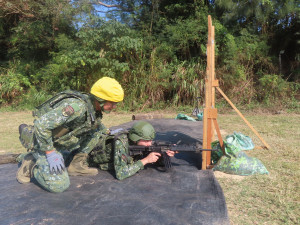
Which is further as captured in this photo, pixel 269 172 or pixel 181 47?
pixel 181 47

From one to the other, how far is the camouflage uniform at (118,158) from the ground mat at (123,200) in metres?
0.11

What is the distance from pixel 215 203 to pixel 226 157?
→ 109 centimetres

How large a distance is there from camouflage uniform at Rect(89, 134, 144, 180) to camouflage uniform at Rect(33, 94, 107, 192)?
0.33 m

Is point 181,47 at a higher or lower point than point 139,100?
higher

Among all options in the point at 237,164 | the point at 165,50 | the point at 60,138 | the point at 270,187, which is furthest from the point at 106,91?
the point at 165,50

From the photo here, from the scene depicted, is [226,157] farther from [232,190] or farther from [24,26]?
[24,26]

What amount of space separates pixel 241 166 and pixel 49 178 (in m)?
2.36

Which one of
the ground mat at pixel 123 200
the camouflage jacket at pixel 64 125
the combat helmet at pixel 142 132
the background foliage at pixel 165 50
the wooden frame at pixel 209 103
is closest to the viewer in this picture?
the ground mat at pixel 123 200

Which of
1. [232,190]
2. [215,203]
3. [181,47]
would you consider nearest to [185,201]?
[215,203]

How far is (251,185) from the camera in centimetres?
295

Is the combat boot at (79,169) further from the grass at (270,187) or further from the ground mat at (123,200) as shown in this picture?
the grass at (270,187)

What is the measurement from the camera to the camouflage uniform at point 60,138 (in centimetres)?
247

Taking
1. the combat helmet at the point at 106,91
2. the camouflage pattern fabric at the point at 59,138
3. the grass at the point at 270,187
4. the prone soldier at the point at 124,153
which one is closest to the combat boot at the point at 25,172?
the camouflage pattern fabric at the point at 59,138

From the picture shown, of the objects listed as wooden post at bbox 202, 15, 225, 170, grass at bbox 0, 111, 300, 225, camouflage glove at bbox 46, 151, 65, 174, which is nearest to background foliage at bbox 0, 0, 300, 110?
grass at bbox 0, 111, 300, 225
